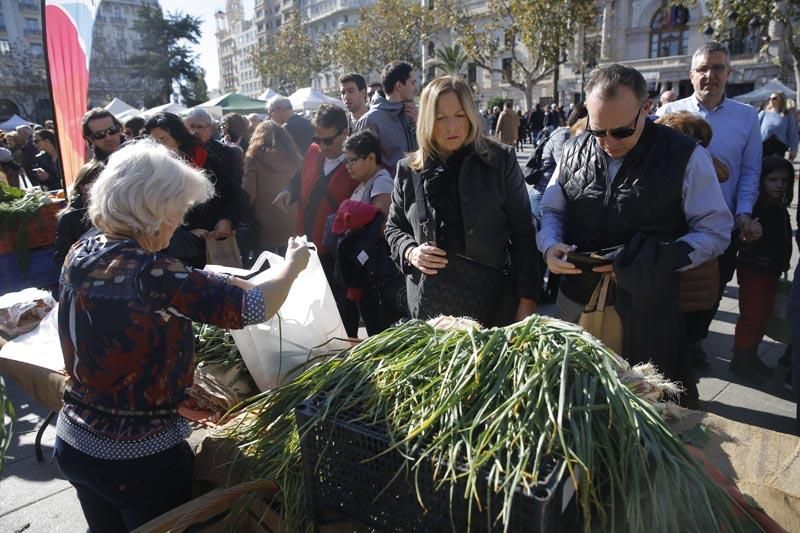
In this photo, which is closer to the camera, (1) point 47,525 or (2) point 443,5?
(1) point 47,525

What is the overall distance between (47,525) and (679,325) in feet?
9.79

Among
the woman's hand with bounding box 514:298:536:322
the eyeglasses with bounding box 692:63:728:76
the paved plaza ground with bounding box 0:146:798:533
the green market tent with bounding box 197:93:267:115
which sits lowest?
the paved plaza ground with bounding box 0:146:798:533

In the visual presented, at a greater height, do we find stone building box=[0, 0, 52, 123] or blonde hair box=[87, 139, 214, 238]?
stone building box=[0, 0, 52, 123]

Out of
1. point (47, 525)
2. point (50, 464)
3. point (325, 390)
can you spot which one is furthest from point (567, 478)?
point (50, 464)

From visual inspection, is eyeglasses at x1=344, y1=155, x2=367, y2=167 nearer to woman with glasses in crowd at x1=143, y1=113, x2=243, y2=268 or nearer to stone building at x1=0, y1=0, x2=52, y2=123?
woman with glasses in crowd at x1=143, y1=113, x2=243, y2=268

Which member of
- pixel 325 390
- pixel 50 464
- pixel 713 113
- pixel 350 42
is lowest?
pixel 50 464

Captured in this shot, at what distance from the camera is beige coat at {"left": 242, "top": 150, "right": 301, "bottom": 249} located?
5.12 meters

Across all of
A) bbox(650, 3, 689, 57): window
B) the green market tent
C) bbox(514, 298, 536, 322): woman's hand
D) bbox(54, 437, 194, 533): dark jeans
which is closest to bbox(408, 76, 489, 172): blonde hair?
bbox(514, 298, 536, 322): woman's hand

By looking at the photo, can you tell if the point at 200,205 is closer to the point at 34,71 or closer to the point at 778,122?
the point at 778,122

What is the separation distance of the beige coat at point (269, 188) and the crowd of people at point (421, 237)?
0.93ft

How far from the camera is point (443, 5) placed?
3034 centimetres

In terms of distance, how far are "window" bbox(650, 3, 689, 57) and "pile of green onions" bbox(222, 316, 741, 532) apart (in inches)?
1983

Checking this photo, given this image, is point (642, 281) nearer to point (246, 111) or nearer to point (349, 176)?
point (349, 176)

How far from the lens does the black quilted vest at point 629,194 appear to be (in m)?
2.12
